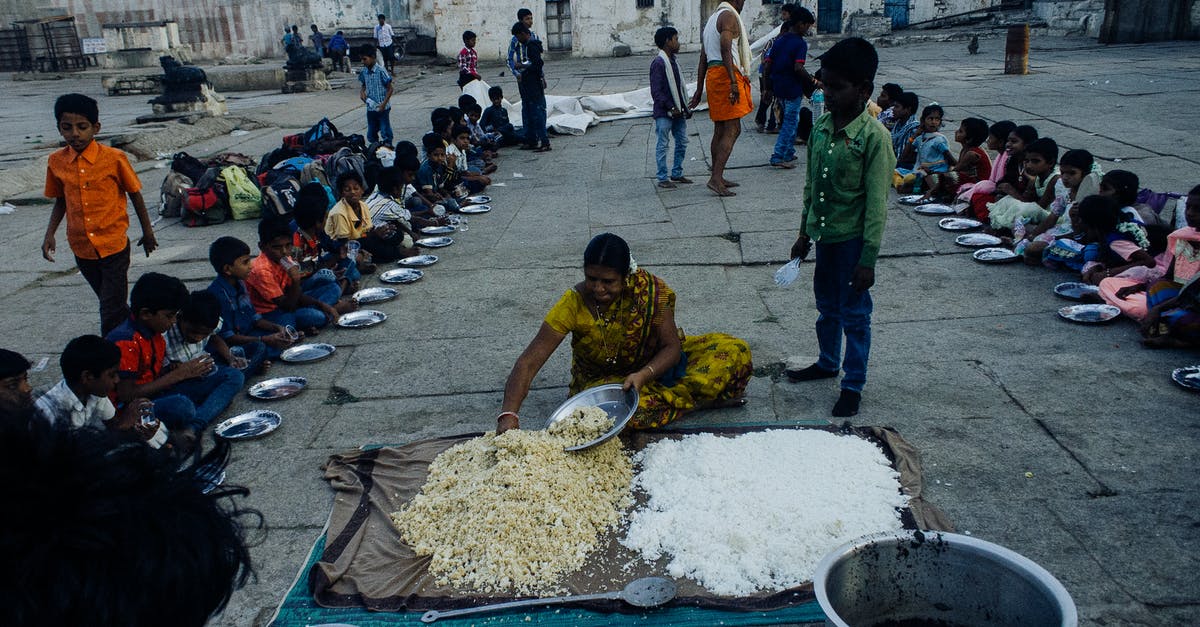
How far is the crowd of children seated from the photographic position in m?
4.65

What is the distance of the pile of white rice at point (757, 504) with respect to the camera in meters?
2.90

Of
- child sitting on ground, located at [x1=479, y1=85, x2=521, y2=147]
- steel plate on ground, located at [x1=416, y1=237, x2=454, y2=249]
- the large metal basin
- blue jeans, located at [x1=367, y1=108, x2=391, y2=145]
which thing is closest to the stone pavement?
steel plate on ground, located at [x1=416, y1=237, x2=454, y2=249]

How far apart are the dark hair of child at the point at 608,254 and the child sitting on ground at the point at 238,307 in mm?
2488

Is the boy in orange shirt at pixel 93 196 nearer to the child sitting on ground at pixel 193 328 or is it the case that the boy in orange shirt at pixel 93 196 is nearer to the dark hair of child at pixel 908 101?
the child sitting on ground at pixel 193 328

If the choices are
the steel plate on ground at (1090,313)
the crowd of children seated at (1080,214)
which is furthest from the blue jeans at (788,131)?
the steel plate on ground at (1090,313)

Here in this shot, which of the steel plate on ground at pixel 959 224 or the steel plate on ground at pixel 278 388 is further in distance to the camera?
the steel plate on ground at pixel 959 224

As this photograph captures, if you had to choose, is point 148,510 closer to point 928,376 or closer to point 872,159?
point 872,159

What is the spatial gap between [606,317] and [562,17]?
25.9 meters

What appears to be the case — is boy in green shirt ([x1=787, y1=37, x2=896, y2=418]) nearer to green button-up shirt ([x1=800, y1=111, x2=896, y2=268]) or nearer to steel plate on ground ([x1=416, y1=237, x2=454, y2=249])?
green button-up shirt ([x1=800, y1=111, x2=896, y2=268])

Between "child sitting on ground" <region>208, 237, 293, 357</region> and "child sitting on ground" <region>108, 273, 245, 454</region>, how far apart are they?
65 centimetres

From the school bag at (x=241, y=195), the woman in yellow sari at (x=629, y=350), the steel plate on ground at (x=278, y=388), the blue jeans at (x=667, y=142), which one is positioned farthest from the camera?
the blue jeans at (x=667, y=142)

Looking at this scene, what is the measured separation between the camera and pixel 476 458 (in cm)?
349

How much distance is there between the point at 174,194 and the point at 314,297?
4.09 m

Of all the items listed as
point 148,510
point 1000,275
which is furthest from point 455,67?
point 148,510
